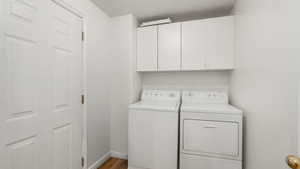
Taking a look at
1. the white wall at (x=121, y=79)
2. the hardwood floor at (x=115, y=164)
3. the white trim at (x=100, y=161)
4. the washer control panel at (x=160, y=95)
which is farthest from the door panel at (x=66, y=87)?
the washer control panel at (x=160, y=95)

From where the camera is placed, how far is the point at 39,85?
1120 millimetres

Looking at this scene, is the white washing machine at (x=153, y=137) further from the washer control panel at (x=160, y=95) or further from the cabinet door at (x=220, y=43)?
the cabinet door at (x=220, y=43)

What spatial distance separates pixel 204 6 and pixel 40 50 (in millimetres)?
2115

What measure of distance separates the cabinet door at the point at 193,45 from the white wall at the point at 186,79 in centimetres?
30

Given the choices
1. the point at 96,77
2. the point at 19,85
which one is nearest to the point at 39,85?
the point at 19,85

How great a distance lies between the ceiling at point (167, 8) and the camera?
177 cm

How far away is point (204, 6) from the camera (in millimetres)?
1856

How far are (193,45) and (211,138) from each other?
4.40 feet

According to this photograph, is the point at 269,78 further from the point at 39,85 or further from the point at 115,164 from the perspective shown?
the point at 115,164

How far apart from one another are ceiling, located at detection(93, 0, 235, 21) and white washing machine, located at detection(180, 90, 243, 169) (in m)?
1.48

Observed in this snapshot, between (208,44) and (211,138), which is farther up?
(208,44)

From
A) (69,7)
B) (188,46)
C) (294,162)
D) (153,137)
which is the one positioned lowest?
(153,137)

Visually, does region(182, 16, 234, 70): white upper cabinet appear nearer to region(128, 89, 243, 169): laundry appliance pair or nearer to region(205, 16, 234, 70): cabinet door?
region(205, 16, 234, 70): cabinet door

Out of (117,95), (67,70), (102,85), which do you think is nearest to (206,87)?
(117,95)
